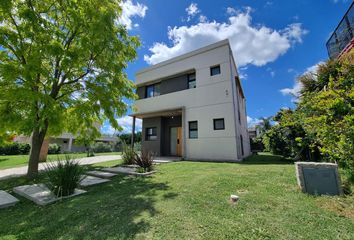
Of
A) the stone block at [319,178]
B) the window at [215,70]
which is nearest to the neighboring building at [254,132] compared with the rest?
the window at [215,70]

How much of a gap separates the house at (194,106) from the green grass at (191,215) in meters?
6.11

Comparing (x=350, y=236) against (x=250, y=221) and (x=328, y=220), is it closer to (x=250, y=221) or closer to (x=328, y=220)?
(x=328, y=220)

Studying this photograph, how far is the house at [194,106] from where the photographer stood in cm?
1074

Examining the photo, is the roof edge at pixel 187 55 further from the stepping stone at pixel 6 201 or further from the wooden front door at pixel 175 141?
the stepping stone at pixel 6 201

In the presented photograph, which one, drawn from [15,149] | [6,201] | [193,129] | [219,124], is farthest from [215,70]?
[15,149]

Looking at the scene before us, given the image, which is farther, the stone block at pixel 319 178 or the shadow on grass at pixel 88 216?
the stone block at pixel 319 178

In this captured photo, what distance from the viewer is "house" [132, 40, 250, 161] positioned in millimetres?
10742

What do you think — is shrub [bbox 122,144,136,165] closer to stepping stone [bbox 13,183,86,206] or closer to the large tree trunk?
the large tree trunk

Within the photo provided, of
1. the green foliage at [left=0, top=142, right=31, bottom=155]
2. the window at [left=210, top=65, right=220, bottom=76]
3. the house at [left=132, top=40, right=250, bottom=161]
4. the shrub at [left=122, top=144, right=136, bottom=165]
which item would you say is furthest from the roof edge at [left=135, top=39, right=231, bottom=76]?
the green foliage at [left=0, top=142, right=31, bottom=155]

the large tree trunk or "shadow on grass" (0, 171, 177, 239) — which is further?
the large tree trunk

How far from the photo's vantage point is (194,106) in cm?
1197

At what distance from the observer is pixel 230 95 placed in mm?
10703

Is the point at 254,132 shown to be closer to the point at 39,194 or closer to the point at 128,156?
the point at 128,156

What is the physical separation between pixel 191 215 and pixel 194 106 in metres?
9.33
